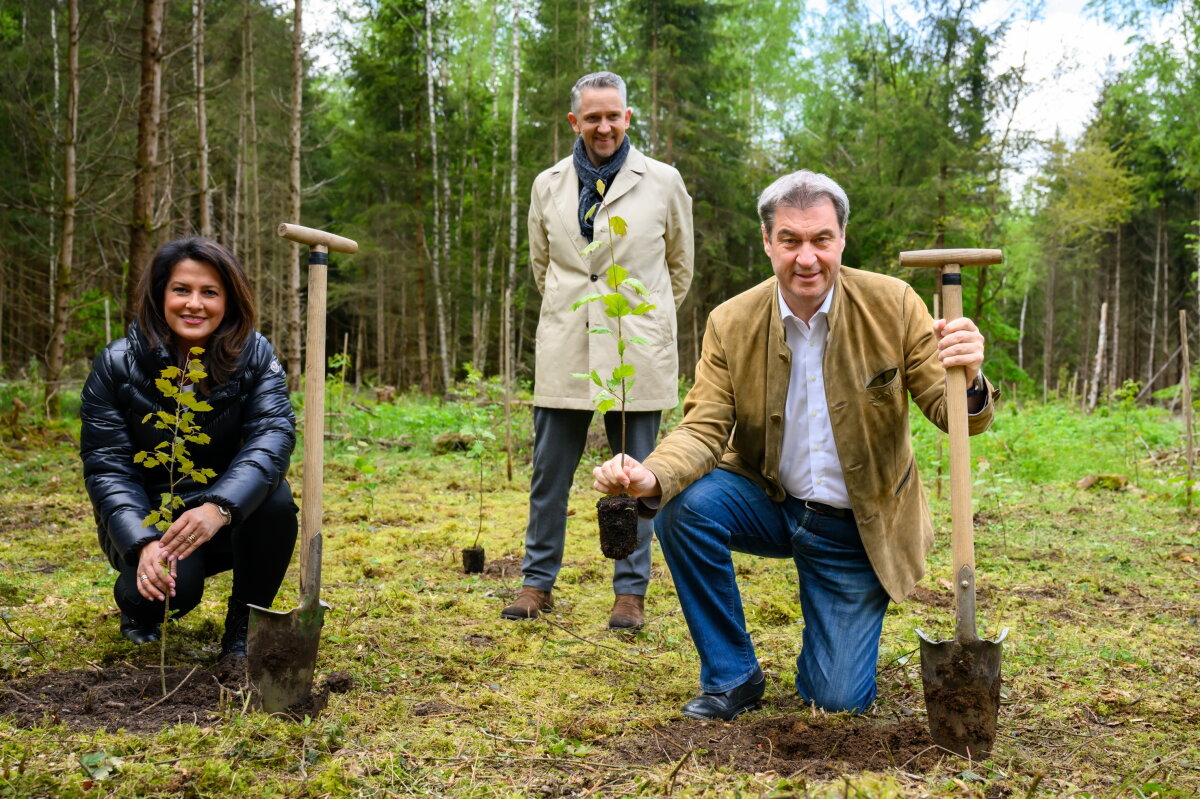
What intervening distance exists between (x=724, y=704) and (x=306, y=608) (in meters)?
1.25

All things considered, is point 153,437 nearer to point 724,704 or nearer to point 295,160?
point 724,704

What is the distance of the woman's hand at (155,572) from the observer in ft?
7.93

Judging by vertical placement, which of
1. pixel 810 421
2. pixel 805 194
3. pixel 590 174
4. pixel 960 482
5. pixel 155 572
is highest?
pixel 590 174

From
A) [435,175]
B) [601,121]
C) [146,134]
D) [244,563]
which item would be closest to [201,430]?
[244,563]

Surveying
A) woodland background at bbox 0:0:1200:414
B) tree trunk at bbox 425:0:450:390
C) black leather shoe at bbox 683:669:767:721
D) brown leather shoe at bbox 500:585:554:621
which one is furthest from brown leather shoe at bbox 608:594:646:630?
tree trunk at bbox 425:0:450:390

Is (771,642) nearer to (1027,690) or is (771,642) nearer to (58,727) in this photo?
(1027,690)

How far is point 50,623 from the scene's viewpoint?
3129mm

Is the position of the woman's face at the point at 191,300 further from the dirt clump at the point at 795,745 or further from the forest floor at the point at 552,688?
the dirt clump at the point at 795,745

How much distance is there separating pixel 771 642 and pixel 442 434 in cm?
631

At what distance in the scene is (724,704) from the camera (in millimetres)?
2561

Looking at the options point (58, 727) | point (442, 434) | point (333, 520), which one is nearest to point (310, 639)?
point (58, 727)

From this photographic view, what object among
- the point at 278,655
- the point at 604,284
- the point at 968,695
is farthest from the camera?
the point at 604,284

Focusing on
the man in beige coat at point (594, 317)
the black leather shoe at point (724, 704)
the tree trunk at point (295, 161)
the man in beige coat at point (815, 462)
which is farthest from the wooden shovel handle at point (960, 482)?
the tree trunk at point (295, 161)

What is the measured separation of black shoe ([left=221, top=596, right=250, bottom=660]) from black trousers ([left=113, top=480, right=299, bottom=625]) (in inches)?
1.2
